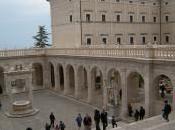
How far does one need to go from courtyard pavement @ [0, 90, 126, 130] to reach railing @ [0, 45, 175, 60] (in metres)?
4.89

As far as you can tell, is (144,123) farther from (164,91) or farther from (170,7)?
(170,7)

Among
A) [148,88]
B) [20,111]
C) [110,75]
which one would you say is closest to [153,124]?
[148,88]

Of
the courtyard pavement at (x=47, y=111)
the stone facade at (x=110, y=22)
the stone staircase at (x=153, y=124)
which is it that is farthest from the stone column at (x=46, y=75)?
the stone staircase at (x=153, y=124)

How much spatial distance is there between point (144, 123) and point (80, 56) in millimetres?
13070

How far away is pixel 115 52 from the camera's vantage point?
72.9 ft

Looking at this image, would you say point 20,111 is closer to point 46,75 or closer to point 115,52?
point 115,52

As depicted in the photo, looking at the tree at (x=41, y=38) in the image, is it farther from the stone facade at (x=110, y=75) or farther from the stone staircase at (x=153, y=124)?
the stone staircase at (x=153, y=124)

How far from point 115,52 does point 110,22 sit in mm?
15460

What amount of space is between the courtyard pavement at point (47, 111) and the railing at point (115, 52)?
489 centimetres

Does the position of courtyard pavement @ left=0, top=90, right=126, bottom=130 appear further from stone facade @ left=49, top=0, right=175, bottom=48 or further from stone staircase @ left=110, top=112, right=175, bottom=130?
stone facade @ left=49, top=0, right=175, bottom=48

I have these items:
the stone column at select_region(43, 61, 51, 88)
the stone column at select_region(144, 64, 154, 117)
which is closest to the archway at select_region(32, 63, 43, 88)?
the stone column at select_region(43, 61, 51, 88)

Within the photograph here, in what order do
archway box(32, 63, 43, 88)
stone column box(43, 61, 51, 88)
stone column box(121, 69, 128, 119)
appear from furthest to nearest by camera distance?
archway box(32, 63, 43, 88), stone column box(43, 61, 51, 88), stone column box(121, 69, 128, 119)

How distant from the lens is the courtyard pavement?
2046 cm

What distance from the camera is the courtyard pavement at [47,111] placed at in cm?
2046
